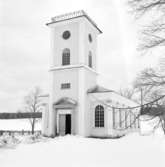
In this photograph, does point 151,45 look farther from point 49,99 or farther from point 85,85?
point 49,99

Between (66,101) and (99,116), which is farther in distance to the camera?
(99,116)

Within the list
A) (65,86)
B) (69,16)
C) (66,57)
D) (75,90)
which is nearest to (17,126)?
(65,86)

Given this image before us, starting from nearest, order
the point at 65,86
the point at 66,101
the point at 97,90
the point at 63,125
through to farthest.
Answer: the point at 66,101 < the point at 63,125 < the point at 65,86 < the point at 97,90

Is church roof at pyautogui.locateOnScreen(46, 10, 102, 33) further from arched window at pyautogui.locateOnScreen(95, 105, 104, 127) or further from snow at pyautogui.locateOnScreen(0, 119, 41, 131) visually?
snow at pyautogui.locateOnScreen(0, 119, 41, 131)

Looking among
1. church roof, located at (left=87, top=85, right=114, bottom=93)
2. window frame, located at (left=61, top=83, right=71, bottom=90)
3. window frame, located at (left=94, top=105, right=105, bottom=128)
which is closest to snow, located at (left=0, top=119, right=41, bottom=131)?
window frame, located at (left=61, top=83, right=71, bottom=90)

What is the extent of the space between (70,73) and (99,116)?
204 inches

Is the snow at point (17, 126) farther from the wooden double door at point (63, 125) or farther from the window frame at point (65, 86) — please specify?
the window frame at point (65, 86)

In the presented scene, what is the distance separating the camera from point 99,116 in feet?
75.2

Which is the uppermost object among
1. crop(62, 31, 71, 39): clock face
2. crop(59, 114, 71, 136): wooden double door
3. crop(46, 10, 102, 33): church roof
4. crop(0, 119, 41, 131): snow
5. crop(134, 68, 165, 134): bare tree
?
crop(46, 10, 102, 33): church roof

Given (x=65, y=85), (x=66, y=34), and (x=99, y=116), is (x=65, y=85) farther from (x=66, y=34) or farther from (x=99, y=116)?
(x=66, y=34)

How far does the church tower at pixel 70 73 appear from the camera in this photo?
22.6m

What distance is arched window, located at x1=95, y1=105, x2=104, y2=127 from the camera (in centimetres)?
2273

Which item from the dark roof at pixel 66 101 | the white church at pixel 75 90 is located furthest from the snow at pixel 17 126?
the dark roof at pixel 66 101

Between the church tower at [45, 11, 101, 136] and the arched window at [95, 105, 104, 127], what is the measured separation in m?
1.04
